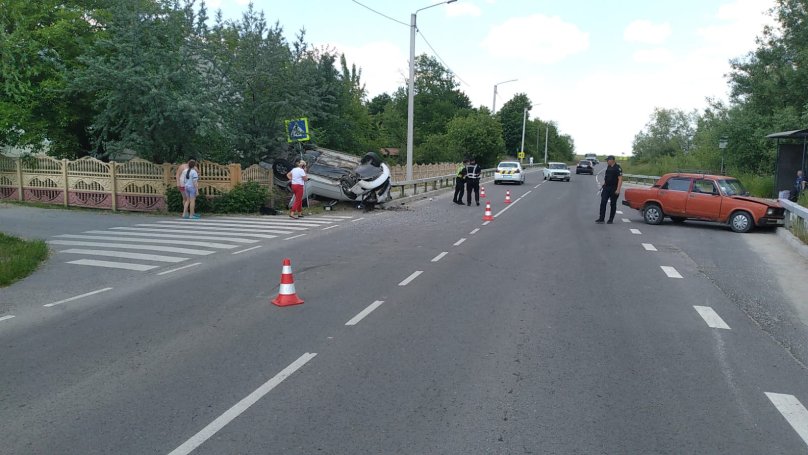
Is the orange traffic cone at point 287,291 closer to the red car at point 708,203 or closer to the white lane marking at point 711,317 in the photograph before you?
the white lane marking at point 711,317

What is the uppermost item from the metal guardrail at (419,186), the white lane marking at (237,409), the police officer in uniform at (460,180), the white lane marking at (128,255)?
the police officer in uniform at (460,180)

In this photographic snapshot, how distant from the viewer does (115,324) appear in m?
7.23

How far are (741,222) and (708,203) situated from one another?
0.97 metres

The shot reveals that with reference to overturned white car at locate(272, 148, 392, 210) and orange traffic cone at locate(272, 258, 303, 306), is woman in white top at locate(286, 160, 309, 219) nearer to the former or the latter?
overturned white car at locate(272, 148, 392, 210)

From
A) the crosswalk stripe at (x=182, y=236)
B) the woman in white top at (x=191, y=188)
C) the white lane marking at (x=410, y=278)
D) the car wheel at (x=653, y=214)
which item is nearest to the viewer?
the white lane marking at (x=410, y=278)

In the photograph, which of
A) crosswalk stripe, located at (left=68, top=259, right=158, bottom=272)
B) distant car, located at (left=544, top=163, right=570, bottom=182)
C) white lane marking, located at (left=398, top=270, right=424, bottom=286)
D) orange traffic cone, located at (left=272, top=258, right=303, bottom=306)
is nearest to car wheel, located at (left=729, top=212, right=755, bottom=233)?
white lane marking, located at (left=398, top=270, right=424, bottom=286)

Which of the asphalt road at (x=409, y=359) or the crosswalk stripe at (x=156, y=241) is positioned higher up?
the asphalt road at (x=409, y=359)

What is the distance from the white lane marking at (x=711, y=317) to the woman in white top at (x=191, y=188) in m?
15.2

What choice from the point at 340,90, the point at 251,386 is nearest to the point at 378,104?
the point at 340,90

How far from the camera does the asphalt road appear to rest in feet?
14.1

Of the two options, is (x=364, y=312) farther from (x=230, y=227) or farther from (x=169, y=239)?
(x=230, y=227)

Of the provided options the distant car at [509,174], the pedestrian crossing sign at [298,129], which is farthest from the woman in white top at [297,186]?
the distant car at [509,174]

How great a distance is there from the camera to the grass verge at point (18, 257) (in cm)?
987

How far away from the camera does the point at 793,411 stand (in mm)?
4699
